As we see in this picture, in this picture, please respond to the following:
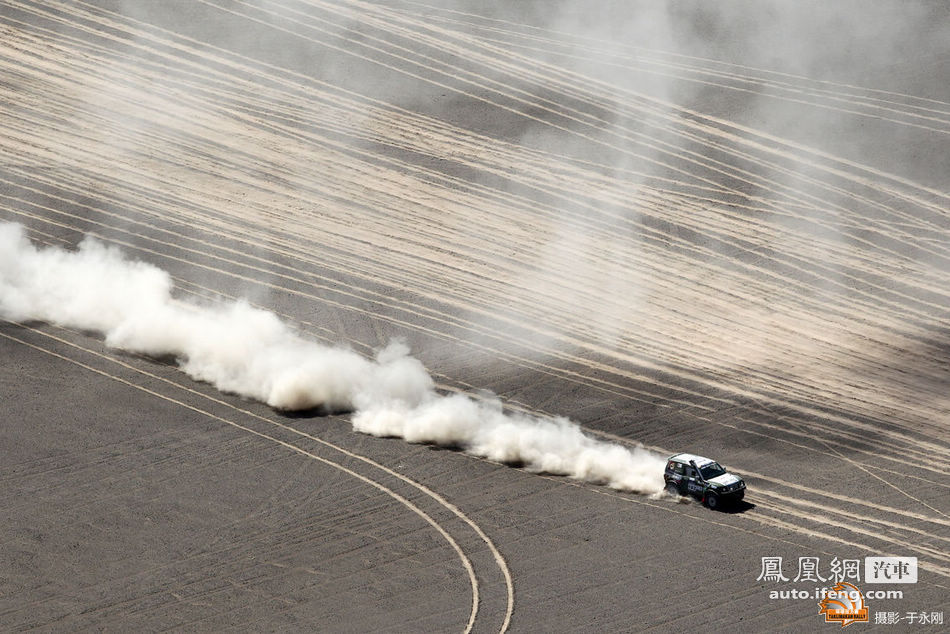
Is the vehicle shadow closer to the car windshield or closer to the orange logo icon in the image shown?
the car windshield

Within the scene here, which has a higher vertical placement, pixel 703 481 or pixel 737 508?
pixel 703 481

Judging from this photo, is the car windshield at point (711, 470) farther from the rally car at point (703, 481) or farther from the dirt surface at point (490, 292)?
the dirt surface at point (490, 292)

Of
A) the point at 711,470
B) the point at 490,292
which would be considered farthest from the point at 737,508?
the point at 490,292

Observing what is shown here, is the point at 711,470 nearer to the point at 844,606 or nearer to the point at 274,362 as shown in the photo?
the point at 844,606

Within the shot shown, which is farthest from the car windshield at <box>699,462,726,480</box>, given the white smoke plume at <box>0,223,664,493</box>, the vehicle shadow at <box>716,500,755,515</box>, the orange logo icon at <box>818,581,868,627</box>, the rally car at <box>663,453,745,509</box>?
the orange logo icon at <box>818,581,868,627</box>

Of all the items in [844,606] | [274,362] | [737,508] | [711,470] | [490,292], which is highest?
[490,292]

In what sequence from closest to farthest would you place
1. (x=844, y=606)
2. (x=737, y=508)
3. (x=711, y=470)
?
(x=844, y=606)
(x=737, y=508)
(x=711, y=470)

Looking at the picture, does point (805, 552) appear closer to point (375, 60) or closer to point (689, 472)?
point (689, 472)
